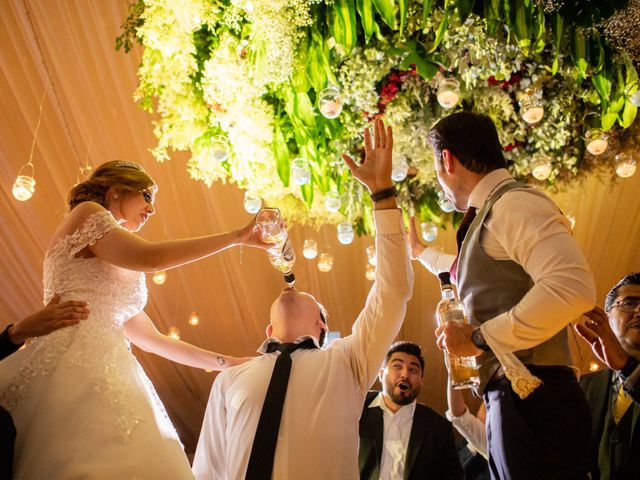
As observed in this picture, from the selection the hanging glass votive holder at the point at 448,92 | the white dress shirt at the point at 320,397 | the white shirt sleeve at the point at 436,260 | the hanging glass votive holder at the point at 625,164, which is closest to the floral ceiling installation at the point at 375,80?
the hanging glass votive holder at the point at 448,92

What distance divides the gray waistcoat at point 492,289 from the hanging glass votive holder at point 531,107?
73 centimetres

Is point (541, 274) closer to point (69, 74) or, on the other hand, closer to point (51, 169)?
point (69, 74)

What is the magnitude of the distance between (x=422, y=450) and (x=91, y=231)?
6.52ft

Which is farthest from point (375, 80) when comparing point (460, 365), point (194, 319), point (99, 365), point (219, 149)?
point (194, 319)

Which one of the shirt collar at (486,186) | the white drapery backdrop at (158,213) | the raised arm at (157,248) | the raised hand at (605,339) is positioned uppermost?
the white drapery backdrop at (158,213)

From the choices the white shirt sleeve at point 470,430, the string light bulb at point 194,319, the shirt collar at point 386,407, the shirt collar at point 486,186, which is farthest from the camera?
the string light bulb at point 194,319

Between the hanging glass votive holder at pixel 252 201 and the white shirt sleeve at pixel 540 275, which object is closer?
the white shirt sleeve at pixel 540 275

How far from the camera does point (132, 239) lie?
1837mm

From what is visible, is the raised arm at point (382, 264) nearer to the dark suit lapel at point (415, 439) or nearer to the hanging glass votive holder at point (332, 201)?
the hanging glass votive holder at point (332, 201)

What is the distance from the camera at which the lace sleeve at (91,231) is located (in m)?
1.86

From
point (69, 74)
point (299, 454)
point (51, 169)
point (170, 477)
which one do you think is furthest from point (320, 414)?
point (51, 169)

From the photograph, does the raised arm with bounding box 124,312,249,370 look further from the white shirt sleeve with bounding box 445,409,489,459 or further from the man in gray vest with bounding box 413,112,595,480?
the white shirt sleeve with bounding box 445,409,489,459

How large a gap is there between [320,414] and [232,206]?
3.15 meters

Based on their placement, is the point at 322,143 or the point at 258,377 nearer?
the point at 258,377
